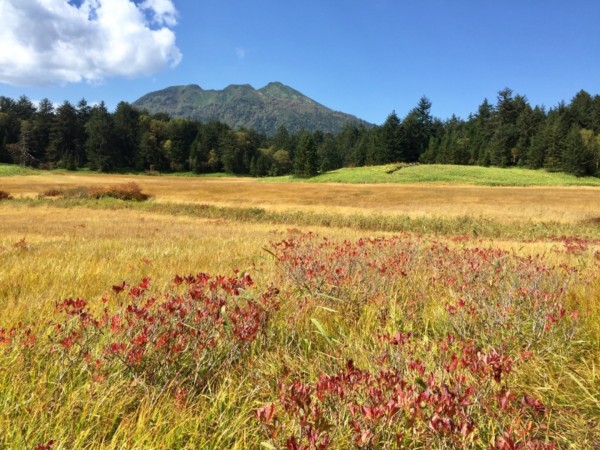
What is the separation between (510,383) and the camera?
2.71 m

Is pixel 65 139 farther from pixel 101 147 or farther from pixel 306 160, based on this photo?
pixel 306 160

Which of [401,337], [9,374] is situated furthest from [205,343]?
[401,337]

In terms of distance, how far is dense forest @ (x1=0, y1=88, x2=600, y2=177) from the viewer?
95.1 m

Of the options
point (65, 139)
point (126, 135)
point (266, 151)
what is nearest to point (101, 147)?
point (65, 139)

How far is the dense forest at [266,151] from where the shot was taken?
9512 cm

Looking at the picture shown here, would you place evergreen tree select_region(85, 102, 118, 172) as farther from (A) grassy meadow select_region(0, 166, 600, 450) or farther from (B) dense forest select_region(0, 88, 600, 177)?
(A) grassy meadow select_region(0, 166, 600, 450)

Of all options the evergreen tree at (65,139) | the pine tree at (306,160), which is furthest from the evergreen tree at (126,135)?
the pine tree at (306,160)

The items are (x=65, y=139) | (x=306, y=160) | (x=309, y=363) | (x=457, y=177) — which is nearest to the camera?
(x=309, y=363)

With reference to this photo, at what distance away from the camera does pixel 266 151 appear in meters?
141

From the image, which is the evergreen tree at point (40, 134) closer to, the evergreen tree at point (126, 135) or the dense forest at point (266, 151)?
the dense forest at point (266, 151)

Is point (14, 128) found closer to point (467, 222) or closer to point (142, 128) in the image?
point (142, 128)

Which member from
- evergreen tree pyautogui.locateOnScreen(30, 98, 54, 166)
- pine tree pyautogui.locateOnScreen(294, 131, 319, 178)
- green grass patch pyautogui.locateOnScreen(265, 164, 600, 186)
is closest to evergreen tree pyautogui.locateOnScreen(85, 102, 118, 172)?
evergreen tree pyautogui.locateOnScreen(30, 98, 54, 166)

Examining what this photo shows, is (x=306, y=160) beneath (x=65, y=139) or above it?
beneath

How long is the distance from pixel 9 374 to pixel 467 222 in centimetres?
2402
